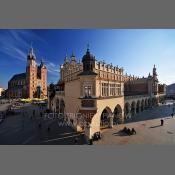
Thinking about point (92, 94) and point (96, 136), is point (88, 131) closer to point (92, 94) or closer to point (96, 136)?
point (96, 136)

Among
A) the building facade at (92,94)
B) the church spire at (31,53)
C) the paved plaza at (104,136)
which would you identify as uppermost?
the church spire at (31,53)

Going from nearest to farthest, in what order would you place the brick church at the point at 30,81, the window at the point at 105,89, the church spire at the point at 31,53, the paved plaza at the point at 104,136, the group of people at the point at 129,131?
the church spire at the point at 31,53 → the paved plaza at the point at 104,136 → the brick church at the point at 30,81 → the window at the point at 105,89 → the group of people at the point at 129,131

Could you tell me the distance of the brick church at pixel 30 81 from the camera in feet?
22.9

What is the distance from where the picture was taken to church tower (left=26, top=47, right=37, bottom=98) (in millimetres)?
6651

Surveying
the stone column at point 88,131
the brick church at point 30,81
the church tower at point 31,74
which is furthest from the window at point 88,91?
the church tower at point 31,74

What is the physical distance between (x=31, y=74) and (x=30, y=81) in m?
0.76

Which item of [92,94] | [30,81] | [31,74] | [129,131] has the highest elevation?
[31,74]

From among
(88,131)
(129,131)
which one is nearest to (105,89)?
(88,131)

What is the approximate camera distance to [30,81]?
882cm

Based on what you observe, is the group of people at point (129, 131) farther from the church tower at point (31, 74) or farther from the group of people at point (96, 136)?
the church tower at point (31, 74)

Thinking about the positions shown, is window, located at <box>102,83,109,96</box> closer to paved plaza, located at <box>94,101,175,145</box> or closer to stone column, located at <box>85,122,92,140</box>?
stone column, located at <box>85,122,92,140</box>

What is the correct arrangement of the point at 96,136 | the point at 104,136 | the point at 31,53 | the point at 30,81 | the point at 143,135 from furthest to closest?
1. the point at 30,81
2. the point at 143,135
3. the point at 104,136
4. the point at 96,136
5. the point at 31,53
